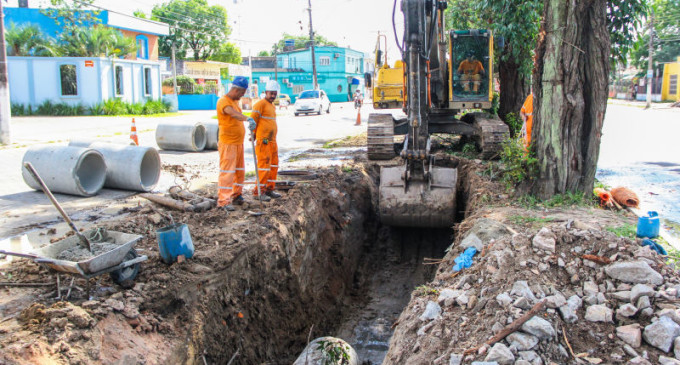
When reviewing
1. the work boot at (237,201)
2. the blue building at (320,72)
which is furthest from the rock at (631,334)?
the blue building at (320,72)

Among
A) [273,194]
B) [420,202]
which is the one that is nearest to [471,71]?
[420,202]

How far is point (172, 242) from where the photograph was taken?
200 inches

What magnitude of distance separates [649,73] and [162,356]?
40624mm

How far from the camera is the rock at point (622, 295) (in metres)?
3.82

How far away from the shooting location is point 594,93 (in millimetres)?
7184

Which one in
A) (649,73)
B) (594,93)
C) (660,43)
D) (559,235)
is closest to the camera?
(559,235)

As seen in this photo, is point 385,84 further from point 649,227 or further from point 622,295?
point 622,295

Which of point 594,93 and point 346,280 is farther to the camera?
point 346,280

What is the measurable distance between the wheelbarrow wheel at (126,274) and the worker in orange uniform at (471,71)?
8.35 metres

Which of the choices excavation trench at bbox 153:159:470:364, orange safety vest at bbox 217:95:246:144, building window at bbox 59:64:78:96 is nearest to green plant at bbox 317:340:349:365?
excavation trench at bbox 153:159:470:364

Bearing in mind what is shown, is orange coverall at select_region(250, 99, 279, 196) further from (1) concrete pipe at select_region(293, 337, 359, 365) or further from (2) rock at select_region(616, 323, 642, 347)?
(2) rock at select_region(616, 323, 642, 347)

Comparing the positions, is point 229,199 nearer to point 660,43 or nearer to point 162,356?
point 162,356

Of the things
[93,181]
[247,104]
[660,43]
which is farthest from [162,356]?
[660,43]

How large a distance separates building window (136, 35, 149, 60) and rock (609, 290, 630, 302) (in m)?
34.5
